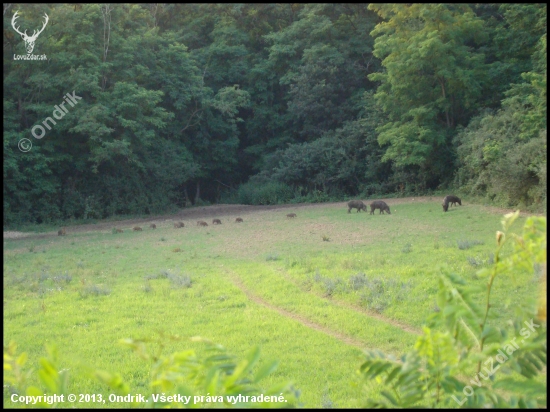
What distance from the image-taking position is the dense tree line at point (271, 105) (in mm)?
21828

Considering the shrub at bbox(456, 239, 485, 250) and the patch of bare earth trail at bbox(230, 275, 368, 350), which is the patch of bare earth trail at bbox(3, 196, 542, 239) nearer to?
the shrub at bbox(456, 239, 485, 250)

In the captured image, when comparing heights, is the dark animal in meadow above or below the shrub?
above

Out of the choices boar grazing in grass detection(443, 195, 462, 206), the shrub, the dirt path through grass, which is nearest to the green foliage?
boar grazing in grass detection(443, 195, 462, 206)

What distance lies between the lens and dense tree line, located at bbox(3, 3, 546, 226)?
2183cm

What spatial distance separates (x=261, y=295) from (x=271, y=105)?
2931 centimetres

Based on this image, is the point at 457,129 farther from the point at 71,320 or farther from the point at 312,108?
the point at 71,320

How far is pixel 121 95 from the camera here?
2639 centimetres

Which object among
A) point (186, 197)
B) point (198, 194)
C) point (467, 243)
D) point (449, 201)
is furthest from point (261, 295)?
point (198, 194)

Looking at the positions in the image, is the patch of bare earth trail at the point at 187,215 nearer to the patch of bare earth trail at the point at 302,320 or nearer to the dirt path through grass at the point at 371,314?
the dirt path through grass at the point at 371,314

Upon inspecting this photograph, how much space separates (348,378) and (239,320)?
2730 mm

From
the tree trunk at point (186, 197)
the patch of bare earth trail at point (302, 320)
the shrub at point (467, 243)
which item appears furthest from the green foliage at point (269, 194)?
the patch of bare earth trail at point (302, 320)

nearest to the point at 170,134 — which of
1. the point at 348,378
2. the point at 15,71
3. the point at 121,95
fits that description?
the point at 121,95

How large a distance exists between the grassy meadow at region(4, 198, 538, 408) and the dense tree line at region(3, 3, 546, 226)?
671cm

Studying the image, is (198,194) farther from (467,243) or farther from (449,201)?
(467,243)
